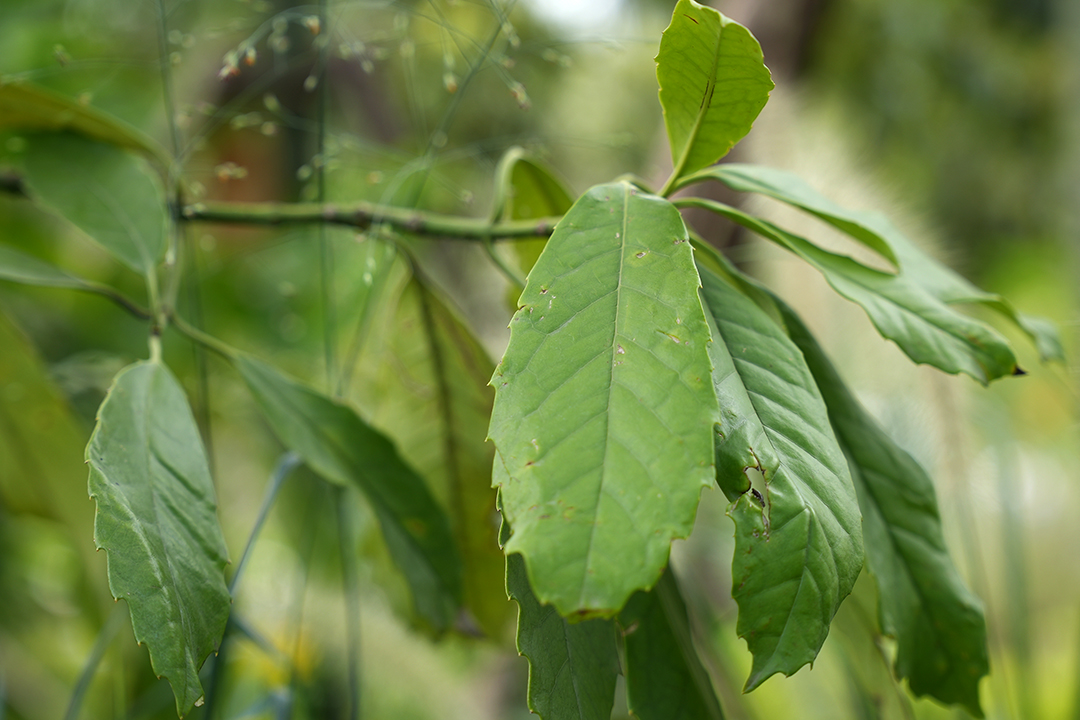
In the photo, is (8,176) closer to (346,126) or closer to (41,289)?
(41,289)

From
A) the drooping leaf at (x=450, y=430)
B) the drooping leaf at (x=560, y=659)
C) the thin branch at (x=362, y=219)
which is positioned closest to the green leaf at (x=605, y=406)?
the drooping leaf at (x=560, y=659)

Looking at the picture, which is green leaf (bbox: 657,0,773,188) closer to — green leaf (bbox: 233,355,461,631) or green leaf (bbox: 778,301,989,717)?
green leaf (bbox: 778,301,989,717)

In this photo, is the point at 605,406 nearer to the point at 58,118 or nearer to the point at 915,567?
the point at 915,567

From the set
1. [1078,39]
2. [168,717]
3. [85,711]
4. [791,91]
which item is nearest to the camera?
[168,717]

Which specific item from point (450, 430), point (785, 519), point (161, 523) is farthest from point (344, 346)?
point (785, 519)

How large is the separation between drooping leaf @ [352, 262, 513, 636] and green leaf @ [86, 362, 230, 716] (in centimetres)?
17

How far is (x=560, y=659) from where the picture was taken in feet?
0.82

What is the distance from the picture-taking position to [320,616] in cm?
83

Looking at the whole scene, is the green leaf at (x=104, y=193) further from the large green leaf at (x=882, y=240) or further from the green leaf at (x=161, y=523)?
the large green leaf at (x=882, y=240)

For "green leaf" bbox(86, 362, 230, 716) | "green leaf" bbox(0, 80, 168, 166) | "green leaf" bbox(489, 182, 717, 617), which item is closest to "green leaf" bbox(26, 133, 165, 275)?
"green leaf" bbox(0, 80, 168, 166)

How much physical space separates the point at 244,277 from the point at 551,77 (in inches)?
50.9

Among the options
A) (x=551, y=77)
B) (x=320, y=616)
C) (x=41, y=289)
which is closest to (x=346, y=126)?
(x=551, y=77)

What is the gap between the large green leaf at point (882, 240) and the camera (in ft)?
1.10

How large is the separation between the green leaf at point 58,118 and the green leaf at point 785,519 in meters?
0.38
